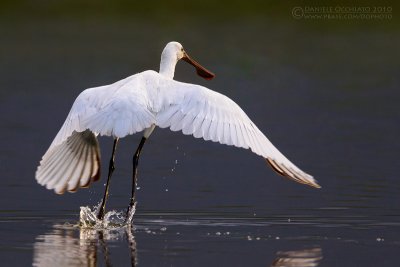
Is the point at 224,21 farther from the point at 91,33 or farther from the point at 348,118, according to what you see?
the point at 348,118

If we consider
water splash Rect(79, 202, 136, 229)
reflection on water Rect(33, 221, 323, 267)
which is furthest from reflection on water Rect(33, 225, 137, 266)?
water splash Rect(79, 202, 136, 229)

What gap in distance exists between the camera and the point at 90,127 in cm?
1211

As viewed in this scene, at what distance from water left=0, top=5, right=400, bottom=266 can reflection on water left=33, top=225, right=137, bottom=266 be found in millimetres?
17

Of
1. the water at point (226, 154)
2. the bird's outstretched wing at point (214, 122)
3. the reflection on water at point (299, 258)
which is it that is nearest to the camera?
the reflection on water at point (299, 258)

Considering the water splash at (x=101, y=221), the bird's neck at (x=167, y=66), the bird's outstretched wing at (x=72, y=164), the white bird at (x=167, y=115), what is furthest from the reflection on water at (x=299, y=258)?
the bird's neck at (x=167, y=66)

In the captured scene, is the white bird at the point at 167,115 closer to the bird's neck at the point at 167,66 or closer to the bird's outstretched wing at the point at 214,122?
the bird's outstretched wing at the point at 214,122

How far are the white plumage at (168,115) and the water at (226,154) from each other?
74cm

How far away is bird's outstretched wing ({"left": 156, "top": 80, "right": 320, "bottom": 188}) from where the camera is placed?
1192 centimetres

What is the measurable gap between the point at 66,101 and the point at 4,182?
869cm

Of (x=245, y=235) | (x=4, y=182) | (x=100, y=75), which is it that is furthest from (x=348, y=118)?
(x=245, y=235)

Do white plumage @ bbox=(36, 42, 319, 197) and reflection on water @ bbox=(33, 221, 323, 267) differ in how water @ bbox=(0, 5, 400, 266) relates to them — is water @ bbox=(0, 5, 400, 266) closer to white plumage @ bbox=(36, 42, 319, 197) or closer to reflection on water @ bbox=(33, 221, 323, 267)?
reflection on water @ bbox=(33, 221, 323, 267)

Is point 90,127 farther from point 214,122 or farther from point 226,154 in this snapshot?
point 226,154

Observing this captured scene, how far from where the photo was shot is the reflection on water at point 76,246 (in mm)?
10359

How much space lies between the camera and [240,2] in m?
37.1
